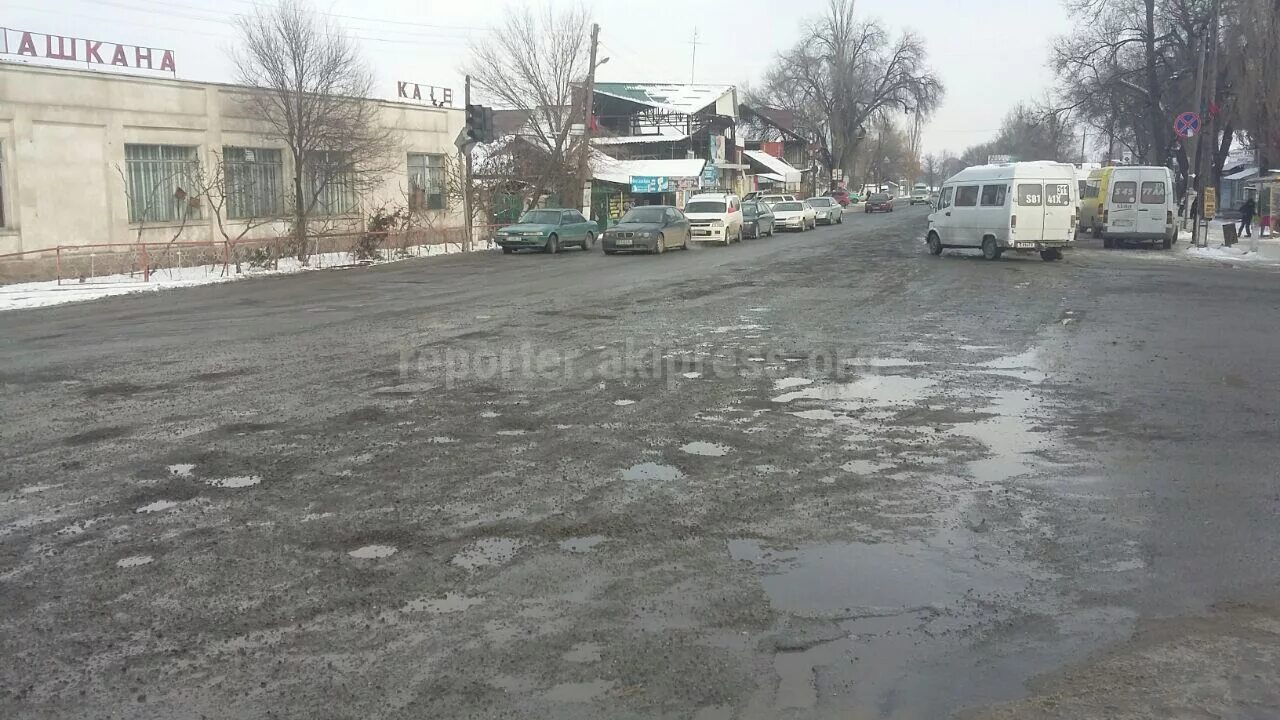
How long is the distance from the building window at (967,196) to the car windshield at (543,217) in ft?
42.0

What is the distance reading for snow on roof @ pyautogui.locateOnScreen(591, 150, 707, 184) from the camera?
54.8 metres

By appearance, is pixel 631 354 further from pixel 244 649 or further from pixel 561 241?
pixel 561 241

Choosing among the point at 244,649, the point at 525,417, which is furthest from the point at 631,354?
the point at 244,649

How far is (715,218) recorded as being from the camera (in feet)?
116

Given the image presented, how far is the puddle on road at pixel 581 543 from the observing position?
17.9ft

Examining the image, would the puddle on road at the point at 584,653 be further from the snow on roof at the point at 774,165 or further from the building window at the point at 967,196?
the snow on roof at the point at 774,165

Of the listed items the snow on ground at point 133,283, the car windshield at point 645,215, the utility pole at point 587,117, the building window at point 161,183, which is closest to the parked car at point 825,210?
the utility pole at point 587,117

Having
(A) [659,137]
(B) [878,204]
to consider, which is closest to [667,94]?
(A) [659,137]

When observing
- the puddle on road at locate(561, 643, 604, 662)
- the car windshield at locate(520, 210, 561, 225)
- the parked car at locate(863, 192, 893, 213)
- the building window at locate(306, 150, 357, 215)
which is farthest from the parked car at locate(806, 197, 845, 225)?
the puddle on road at locate(561, 643, 604, 662)

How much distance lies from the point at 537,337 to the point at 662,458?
633cm

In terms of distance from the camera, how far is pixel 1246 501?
6.30 m

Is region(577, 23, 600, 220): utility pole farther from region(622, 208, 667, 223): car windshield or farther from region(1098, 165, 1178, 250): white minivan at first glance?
region(1098, 165, 1178, 250): white minivan

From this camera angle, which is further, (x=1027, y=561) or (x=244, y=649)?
(x=1027, y=561)

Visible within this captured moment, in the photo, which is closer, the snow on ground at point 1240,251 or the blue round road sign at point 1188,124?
the snow on ground at point 1240,251
